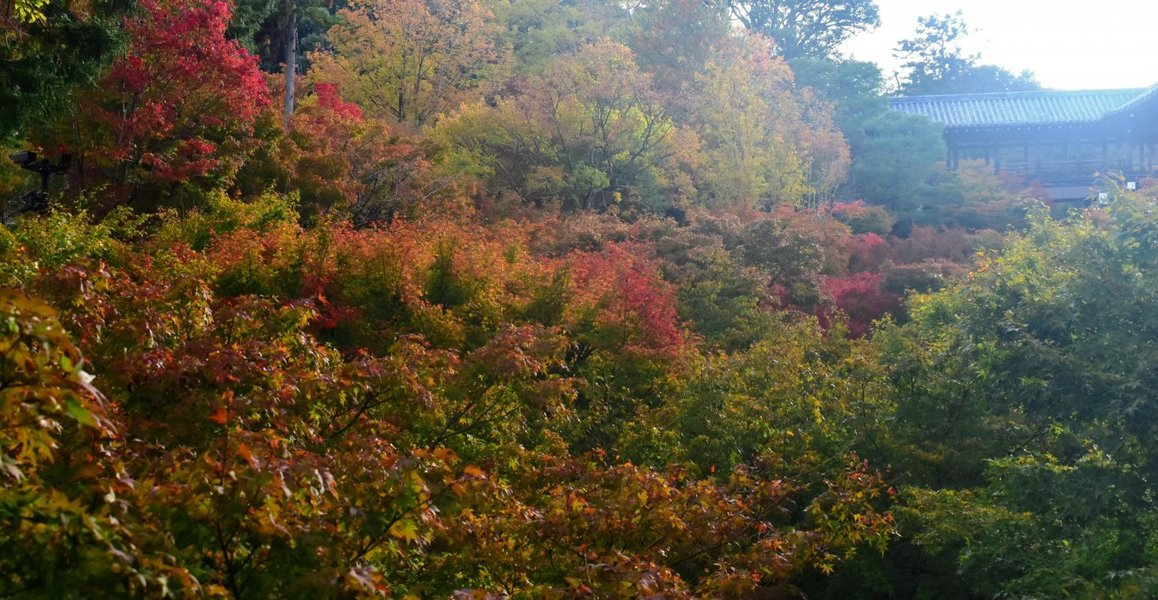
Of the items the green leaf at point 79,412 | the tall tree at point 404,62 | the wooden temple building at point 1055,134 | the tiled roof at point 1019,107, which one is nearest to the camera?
the green leaf at point 79,412

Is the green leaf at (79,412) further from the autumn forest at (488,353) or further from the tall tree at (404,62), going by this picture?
the tall tree at (404,62)

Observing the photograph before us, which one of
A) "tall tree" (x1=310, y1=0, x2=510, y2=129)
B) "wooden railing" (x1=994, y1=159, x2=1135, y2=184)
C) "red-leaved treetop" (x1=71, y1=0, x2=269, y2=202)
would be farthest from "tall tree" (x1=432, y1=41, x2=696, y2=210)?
"wooden railing" (x1=994, y1=159, x2=1135, y2=184)

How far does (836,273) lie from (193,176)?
1399cm

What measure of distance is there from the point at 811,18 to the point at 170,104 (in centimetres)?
3499

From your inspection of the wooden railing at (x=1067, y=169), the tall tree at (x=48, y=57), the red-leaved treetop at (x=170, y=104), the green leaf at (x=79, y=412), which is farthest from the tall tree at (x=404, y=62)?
the green leaf at (x=79, y=412)

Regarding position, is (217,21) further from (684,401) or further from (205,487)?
(205,487)

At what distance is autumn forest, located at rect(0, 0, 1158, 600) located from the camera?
14.4ft

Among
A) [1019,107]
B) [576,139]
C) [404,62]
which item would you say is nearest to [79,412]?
[576,139]

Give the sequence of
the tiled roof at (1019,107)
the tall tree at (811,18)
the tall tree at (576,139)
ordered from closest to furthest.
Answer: the tall tree at (576,139) → the tiled roof at (1019,107) → the tall tree at (811,18)

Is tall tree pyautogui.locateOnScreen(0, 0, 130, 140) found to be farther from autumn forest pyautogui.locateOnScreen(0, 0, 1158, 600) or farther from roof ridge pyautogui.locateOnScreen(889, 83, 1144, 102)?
roof ridge pyautogui.locateOnScreen(889, 83, 1144, 102)

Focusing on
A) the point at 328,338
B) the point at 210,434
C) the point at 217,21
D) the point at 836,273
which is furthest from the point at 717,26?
the point at 210,434

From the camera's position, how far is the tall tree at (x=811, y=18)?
46156 millimetres

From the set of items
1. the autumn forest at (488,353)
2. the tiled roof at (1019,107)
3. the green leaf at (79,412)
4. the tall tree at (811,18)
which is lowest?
the autumn forest at (488,353)

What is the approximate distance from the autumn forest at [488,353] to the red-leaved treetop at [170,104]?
0.06 meters
